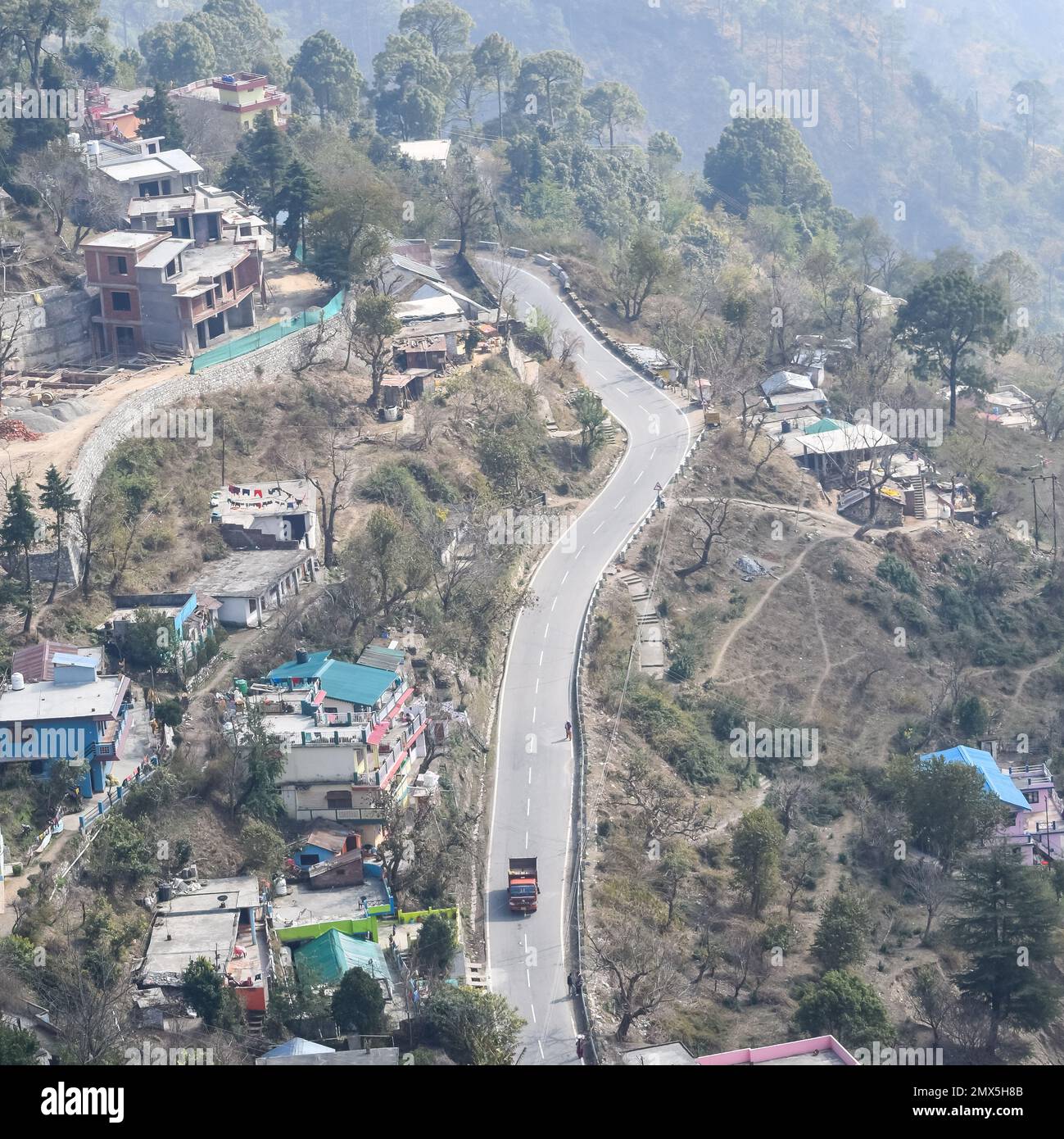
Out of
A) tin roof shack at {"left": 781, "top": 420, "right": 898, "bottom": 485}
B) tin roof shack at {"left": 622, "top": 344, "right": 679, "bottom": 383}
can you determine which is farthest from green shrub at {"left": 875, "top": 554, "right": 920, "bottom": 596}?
tin roof shack at {"left": 622, "top": 344, "right": 679, "bottom": 383}

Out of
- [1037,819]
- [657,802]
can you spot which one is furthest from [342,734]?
[1037,819]

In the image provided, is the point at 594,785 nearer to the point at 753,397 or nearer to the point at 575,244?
the point at 753,397

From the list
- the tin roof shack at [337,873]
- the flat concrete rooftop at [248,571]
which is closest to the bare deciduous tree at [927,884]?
the tin roof shack at [337,873]

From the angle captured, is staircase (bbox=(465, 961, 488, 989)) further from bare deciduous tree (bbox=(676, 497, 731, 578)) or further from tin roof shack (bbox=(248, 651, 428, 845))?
bare deciduous tree (bbox=(676, 497, 731, 578))

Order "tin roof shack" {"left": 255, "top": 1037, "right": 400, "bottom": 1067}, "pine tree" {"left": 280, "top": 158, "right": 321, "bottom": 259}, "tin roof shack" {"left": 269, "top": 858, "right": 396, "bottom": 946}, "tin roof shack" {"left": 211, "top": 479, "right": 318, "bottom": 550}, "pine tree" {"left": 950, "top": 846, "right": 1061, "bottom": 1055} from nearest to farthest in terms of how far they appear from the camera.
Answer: "tin roof shack" {"left": 255, "top": 1037, "right": 400, "bottom": 1067}
"tin roof shack" {"left": 269, "top": 858, "right": 396, "bottom": 946}
"pine tree" {"left": 950, "top": 846, "right": 1061, "bottom": 1055}
"tin roof shack" {"left": 211, "top": 479, "right": 318, "bottom": 550}
"pine tree" {"left": 280, "top": 158, "right": 321, "bottom": 259}

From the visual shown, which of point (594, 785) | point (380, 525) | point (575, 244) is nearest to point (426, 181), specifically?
point (575, 244)

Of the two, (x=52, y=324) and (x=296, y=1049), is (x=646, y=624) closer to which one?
(x=52, y=324)
